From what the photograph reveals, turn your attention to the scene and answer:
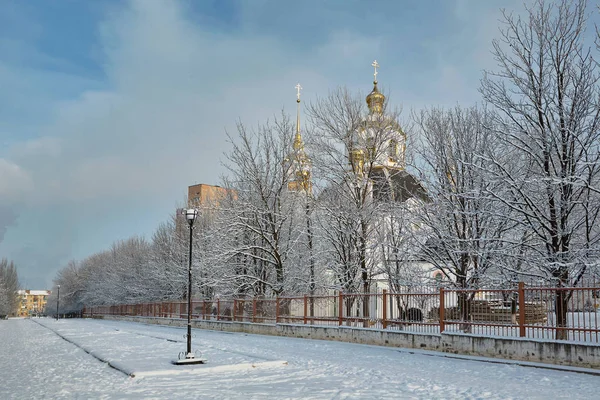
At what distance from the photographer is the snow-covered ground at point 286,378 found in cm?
963

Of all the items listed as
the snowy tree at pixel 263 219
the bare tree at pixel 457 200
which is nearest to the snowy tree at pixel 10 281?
the snowy tree at pixel 263 219

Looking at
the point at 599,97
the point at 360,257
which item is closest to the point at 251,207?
the point at 360,257

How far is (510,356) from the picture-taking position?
1407 centimetres

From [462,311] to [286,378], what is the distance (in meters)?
7.02

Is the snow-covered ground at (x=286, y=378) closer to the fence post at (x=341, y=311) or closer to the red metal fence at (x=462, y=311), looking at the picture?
the red metal fence at (x=462, y=311)

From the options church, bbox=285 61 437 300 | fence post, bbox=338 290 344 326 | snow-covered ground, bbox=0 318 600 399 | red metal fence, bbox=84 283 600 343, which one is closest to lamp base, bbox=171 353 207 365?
snow-covered ground, bbox=0 318 600 399

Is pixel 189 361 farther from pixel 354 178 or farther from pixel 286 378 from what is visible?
pixel 354 178

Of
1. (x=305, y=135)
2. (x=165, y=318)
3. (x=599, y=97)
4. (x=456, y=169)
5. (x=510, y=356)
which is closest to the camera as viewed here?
(x=510, y=356)

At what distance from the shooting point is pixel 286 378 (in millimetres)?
11195

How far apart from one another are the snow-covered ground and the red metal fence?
4.04ft

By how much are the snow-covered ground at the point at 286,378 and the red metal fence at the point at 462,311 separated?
4.04 feet

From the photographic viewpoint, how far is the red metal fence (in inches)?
518

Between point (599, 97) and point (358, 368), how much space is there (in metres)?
10.00

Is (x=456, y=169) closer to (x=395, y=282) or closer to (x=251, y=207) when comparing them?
(x=395, y=282)
